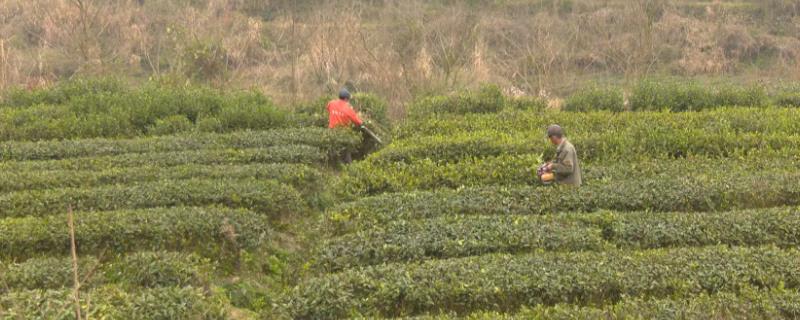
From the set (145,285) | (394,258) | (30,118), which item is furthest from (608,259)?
(30,118)

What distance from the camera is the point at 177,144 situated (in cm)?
1495

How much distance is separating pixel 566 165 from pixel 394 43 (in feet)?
53.4

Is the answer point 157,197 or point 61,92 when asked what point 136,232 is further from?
point 61,92

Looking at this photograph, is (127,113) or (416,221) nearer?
(416,221)

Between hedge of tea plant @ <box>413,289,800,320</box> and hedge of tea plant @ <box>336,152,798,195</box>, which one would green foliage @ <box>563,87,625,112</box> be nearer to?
hedge of tea plant @ <box>336,152,798,195</box>

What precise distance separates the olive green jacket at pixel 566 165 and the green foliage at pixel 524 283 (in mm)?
2581

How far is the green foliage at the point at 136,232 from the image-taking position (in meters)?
9.48

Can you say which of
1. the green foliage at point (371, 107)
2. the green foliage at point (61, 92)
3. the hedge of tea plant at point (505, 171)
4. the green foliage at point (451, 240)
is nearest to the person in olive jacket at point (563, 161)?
the hedge of tea plant at point (505, 171)

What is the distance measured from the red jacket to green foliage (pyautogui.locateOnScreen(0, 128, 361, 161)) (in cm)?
23

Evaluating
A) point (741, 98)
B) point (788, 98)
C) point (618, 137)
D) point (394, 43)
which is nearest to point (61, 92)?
point (394, 43)

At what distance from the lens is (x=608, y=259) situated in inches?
318

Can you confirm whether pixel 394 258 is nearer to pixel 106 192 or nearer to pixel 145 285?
pixel 145 285

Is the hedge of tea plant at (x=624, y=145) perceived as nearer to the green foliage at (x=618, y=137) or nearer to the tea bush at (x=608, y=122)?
the green foliage at (x=618, y=137)

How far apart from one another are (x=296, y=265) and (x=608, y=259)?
472cm
